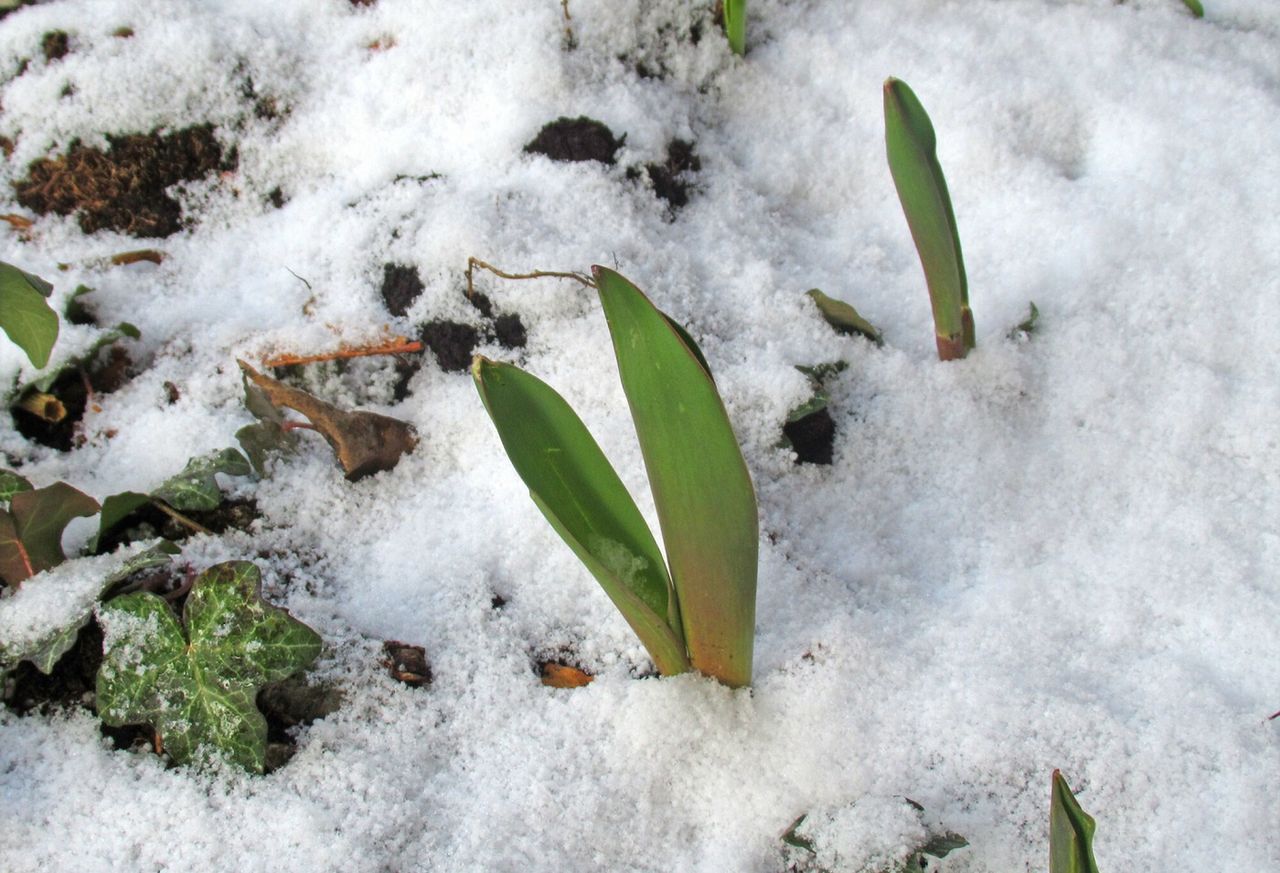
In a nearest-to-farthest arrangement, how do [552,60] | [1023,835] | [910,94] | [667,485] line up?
[667,485] → [1023,835] → [910,94] → [552,60]

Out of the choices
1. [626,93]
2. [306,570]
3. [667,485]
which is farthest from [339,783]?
[626,93]

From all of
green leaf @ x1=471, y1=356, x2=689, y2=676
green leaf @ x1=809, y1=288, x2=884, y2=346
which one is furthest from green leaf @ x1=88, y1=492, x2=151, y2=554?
green leaf @ x1=809, y1=288, x2=884, y2=346

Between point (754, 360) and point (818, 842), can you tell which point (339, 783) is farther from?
point (754, 360)

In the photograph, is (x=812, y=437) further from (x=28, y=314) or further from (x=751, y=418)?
(x=28, y=314)

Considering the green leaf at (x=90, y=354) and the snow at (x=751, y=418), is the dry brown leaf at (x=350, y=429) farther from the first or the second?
the green leaf at (x=90, y=354)

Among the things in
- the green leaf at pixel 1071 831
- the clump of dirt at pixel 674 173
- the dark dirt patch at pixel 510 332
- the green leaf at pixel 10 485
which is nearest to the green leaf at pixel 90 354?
the green leaf at pixel 10 485

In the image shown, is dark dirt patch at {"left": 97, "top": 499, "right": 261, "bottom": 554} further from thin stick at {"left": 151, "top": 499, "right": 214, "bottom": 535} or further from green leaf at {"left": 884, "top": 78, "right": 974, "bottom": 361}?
green leaf at {"left": 884, "top": 78, "right": 974, "bottom": 361}
